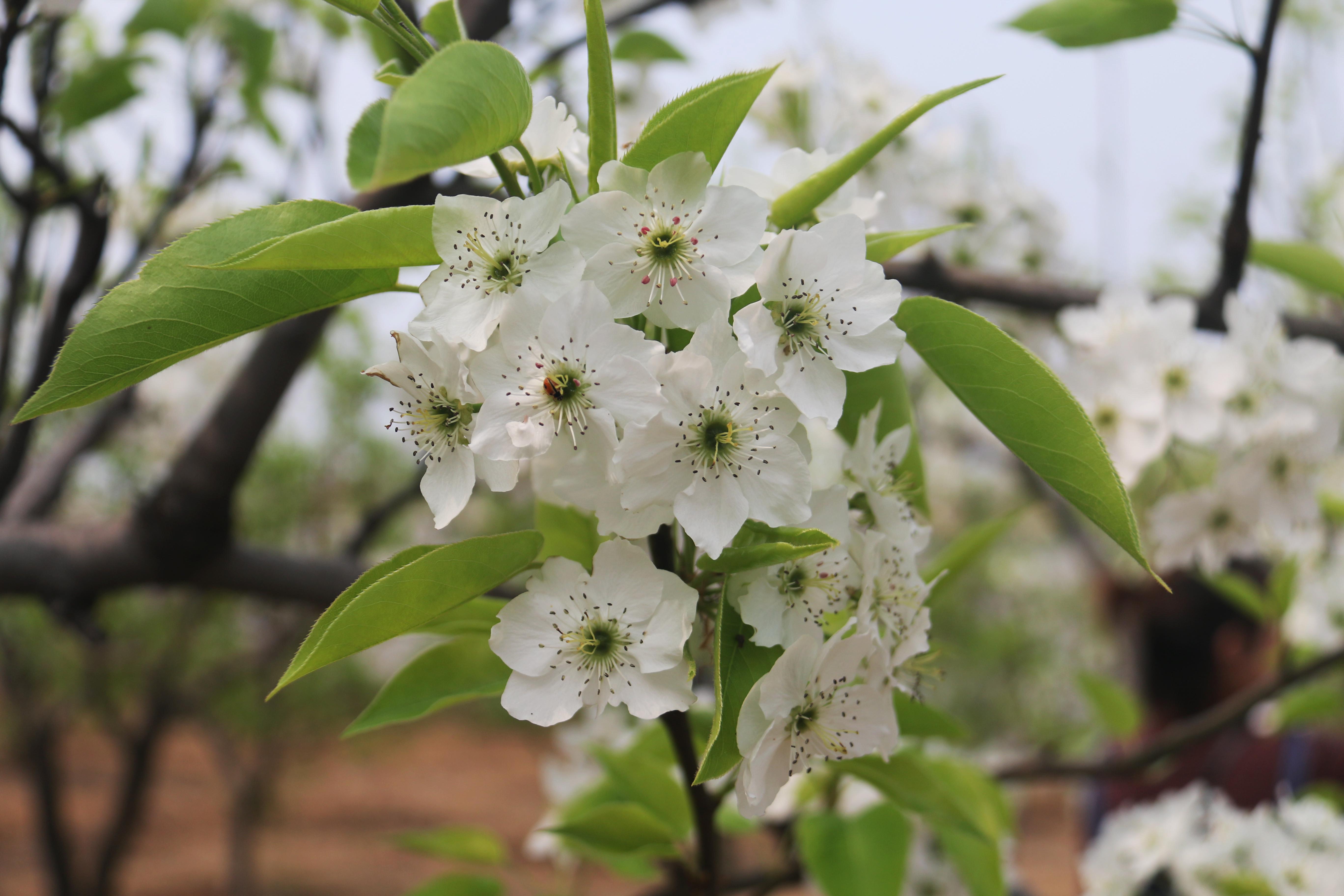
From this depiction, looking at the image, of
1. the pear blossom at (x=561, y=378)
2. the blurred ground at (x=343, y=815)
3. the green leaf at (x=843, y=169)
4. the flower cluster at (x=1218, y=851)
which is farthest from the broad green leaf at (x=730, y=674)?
the blurred ground at (x=343, y=815)

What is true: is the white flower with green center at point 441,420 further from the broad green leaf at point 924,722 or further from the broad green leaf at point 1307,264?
the broad green leaf at point 1307,264

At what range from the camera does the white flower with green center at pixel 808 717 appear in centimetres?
62

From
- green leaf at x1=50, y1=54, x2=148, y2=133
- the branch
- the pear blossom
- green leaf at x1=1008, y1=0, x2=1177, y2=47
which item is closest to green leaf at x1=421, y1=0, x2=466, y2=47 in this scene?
the pear blossom

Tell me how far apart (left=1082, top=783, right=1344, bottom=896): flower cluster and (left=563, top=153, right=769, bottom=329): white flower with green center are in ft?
4.44

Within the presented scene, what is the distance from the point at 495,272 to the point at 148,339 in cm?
23

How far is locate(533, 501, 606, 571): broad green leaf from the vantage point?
2.59 ft

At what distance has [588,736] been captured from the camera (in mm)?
1832

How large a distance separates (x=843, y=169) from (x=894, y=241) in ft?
0.26

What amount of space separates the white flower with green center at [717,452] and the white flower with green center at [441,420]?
96mm

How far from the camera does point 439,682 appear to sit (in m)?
0.80

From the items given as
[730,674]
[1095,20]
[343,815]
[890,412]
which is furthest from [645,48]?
[343,815]

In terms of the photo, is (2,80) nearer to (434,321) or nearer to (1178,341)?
(434,321)

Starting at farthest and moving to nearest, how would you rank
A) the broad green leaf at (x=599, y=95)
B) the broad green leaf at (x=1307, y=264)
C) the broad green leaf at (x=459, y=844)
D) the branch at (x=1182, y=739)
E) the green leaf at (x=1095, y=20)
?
the branch at (x=1182, y=739)
the broad green leaf at (x=459, y=844)
the broad green leaf at (x=1307, y=264)
the green leaf at (x=1095, y=20)
the broad green leaf at (x=599, y=95)

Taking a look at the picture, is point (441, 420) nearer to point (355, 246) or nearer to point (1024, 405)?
point (355, 246)
